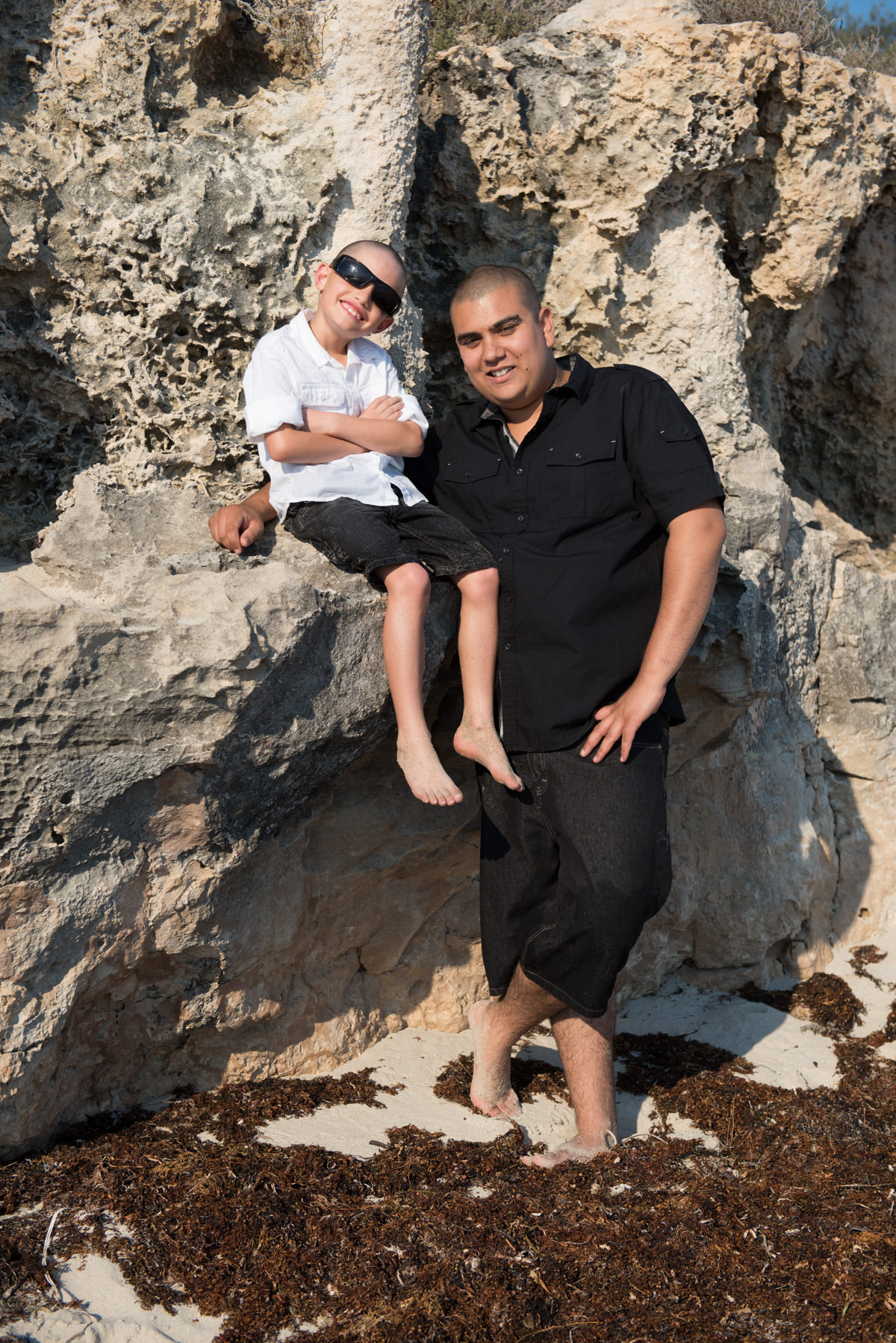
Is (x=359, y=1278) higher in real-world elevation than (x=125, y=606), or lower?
lower

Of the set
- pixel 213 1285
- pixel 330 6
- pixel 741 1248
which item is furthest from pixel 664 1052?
pixel 330 6

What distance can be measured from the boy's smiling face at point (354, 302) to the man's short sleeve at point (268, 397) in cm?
21

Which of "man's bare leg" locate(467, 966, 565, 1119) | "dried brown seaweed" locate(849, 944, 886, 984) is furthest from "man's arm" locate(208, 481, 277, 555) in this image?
"dried brown seaweed" locate(849, 944, 886, 984)

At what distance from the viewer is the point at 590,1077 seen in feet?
10.8

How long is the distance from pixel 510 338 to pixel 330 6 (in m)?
1.65

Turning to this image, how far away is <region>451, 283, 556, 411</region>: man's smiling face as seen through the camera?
3184 millimetres

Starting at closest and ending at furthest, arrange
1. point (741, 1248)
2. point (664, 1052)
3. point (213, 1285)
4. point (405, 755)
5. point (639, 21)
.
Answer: point (213, 1285), point (741, 1248), point (405, 755), point (664, 1052), point (639, 21)

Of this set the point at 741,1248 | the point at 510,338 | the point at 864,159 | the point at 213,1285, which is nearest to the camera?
the point at 213,1285

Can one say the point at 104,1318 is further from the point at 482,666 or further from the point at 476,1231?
the point at 482,666

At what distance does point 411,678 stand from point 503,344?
1.07 meters

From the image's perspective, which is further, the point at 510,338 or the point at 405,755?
the point at 510,338

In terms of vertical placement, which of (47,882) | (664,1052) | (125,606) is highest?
(125,606)

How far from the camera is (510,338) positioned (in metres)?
3.19

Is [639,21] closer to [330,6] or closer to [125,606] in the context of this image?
[330,6]
